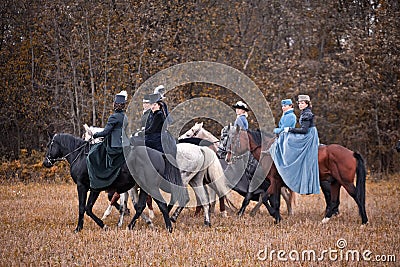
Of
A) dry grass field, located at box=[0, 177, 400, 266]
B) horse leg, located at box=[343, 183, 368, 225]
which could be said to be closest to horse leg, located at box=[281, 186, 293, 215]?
dry grass field, located at box=[0, 177, 400, 266]

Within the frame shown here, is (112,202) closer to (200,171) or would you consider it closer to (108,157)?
(200,171)

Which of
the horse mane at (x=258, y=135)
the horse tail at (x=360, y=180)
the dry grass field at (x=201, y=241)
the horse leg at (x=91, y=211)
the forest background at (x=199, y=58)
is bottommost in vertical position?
the dry grass field at (x=201, y=241)

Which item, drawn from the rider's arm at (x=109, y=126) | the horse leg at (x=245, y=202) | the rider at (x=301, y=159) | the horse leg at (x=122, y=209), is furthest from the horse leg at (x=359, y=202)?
the rider's arm at (x=109, y=126)

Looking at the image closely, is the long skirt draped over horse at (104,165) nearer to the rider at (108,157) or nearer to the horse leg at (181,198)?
the rider at (108,157)

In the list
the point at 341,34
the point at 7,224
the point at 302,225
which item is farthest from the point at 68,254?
the point at 341,34

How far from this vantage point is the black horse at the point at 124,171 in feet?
30.2

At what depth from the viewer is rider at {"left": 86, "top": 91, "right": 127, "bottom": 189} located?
30.0 feet

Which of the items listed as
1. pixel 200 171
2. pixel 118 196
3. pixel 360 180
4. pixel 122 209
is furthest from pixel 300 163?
pixel 118 196

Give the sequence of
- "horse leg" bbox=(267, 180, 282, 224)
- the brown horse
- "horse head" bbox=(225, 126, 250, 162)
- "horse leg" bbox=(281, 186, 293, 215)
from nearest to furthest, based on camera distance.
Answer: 1. the brown horse
2. "horse head" bbox=(225, 126, 250, 162)
3. "horse leg" bbox=(267, 180, 282, 224)
4. "horse leg" bbox=(281, 186, 293, 215)

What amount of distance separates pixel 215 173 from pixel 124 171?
7.83 feet

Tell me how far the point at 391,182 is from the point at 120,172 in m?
12.7

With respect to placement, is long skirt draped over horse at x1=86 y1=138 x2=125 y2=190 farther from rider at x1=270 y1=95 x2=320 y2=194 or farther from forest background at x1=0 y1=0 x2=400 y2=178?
forest background at x1=0 y1=0 x2=400 y2=178

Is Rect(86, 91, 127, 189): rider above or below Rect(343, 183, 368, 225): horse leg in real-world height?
above

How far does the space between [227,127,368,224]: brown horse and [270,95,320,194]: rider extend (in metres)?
0.31
